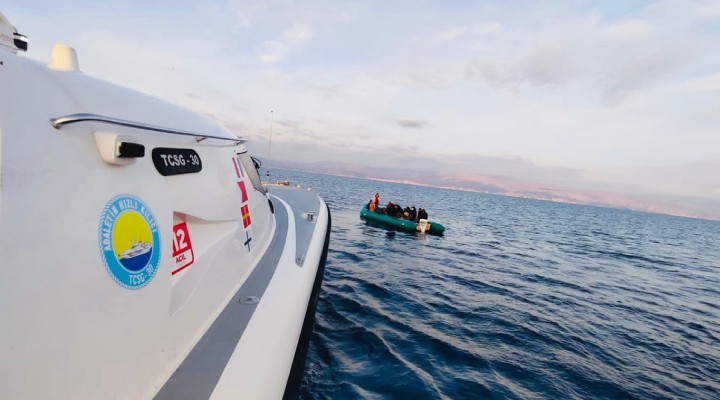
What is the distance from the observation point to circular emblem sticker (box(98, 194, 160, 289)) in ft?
5.57

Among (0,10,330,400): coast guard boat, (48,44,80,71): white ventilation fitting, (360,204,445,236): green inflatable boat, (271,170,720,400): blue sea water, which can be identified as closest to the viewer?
(0,10,330,400): coast guard boat

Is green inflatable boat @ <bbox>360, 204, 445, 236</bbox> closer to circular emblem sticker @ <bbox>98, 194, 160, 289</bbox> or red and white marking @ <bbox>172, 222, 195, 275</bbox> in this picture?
red and white marking @ <bbox>172, 222, 195, 275</bbox>

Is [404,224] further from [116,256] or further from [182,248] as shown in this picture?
[116,256]

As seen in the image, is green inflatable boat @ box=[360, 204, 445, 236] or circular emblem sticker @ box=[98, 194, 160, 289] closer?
circular emblem sticker @ box=[98, 194, 160, 289]

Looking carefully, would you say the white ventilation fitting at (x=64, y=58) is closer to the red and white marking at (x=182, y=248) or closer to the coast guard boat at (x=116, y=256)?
the coast guard boat at (x=116, y=256)

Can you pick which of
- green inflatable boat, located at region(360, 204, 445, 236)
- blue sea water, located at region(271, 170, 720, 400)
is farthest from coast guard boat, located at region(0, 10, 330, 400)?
green inflatable boat, located at region(360, 204, 445, 236)

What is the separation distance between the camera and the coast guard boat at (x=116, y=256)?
4.32 feet

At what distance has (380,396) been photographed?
4777 millimetres

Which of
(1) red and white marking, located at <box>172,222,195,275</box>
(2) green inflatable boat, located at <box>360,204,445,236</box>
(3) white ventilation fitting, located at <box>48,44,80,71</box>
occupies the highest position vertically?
(3) white ventilation fitting, located at <box>48,44,80,71</box>

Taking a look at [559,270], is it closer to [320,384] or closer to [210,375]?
[320,384]

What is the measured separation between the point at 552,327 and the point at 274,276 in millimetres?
7239

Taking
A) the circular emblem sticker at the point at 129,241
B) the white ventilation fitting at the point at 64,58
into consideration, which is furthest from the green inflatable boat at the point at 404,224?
the white ventilation fitting at the point at 64,58

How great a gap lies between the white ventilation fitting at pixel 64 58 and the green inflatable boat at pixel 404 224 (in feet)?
55.5

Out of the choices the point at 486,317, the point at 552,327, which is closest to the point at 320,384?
the point at 486,317
